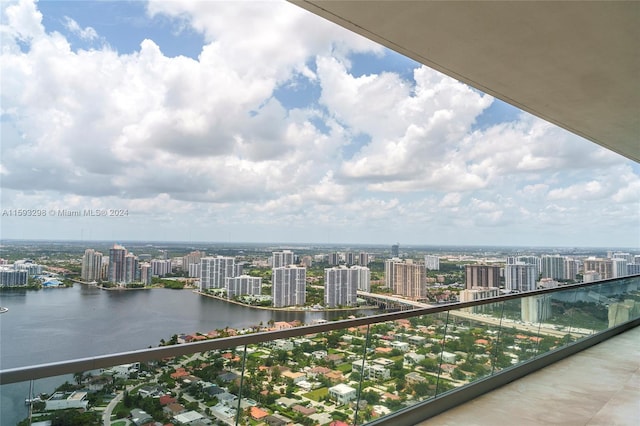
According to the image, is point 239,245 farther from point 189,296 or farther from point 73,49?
point 73,49

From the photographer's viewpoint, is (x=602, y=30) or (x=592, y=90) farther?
(x=592, y=90)

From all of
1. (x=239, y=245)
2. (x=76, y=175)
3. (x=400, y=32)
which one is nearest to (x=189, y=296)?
(x=239, y=245)

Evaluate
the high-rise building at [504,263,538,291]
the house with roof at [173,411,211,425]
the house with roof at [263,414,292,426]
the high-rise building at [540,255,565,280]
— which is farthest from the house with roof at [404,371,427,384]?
the high-rise building at [540,255,565,280]

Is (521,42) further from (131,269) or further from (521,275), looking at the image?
(131,269)

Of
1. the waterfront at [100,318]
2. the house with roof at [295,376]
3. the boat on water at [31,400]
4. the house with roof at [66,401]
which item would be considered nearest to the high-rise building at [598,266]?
the waterfront at [100,318]

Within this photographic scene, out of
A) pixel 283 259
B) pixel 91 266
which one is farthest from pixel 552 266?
pixel 91 266
